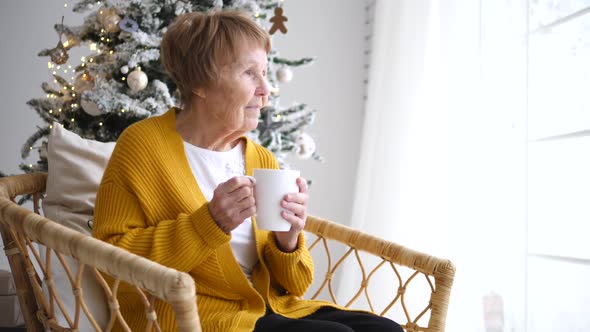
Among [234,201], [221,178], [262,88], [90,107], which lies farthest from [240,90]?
[90,107]

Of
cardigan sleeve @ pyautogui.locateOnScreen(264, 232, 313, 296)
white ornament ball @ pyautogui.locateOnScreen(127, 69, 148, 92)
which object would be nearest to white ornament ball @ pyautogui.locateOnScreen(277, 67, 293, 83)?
white ornament ball @ pyautogui.locateOnScreen(127, 69, 148, 92)

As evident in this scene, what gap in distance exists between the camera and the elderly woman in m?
1.22

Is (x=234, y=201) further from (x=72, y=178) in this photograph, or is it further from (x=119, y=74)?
(x=119, y=74)

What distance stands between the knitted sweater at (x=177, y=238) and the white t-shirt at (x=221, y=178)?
2 centimetres

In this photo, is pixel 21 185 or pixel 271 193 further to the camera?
pixel 21 185

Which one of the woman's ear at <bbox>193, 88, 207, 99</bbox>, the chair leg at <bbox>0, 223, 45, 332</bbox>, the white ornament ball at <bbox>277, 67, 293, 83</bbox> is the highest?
the white ornament ball at <bbox>277, 67, 293, 83</bbox>

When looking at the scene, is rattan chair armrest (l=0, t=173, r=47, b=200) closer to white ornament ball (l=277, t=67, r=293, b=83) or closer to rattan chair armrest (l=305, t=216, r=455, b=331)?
rattan chair armrest (l=305, t=216, r=455, b=331)

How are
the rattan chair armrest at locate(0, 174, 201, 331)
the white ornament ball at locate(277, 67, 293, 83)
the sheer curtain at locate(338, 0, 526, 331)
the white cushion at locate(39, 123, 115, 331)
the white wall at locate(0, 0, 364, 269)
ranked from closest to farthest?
the rattan chair armrest at locate(0, 174, 201, 331)
the white cushion at locate(39, 123, 115, 331)
the sheer curtain at locate(338, 0, 526, 331)
the white ornament ball at locate(277, 67, 293, 83)
the white wall at locate(0, 0, 364, 269)

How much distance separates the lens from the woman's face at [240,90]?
1375 mm

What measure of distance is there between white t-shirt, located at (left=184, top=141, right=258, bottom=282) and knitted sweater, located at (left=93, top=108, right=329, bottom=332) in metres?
0.02

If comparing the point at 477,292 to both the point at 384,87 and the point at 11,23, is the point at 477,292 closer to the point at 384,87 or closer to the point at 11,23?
the point at 384,87

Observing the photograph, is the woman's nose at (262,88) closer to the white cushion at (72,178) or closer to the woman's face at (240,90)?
the woman's face at (240,90)

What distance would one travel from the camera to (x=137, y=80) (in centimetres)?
224

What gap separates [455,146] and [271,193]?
1509mm
